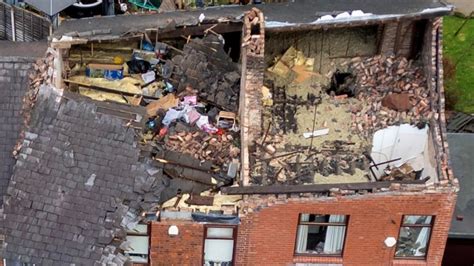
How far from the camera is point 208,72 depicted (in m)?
24.1

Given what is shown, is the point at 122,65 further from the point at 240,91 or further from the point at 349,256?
the point at 349,256

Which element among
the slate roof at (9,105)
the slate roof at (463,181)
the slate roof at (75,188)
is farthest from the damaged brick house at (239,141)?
the slate roof at (463,181)

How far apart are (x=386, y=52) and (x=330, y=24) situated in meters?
2.40

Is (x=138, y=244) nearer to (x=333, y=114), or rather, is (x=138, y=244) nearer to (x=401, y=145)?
(x=333, y=114)

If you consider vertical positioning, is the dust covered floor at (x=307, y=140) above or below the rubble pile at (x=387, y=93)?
below

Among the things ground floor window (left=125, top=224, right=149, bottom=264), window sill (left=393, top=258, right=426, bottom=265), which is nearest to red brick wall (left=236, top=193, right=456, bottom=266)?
window sill (left=393, top=258, right=426, bottom=265)

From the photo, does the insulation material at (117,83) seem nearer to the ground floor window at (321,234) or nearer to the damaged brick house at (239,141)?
the damaged brick house at (239,141)

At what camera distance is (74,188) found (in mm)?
20234

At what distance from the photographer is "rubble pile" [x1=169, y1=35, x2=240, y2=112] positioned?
2388cm

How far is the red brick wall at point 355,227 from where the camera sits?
21781mm

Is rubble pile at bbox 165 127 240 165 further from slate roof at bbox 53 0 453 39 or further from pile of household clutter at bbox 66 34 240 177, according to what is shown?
slate roof at bbox 53 0 453 39

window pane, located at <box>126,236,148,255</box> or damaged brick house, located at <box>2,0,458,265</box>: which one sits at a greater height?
damaged brick house, located at <box>2,0,458,265</box>

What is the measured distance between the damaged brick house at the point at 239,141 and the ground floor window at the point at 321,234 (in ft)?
0.14

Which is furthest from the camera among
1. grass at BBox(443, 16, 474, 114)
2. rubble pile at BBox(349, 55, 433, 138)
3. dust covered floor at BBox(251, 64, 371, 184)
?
grass at BBox(443, 16, 474, 114)
